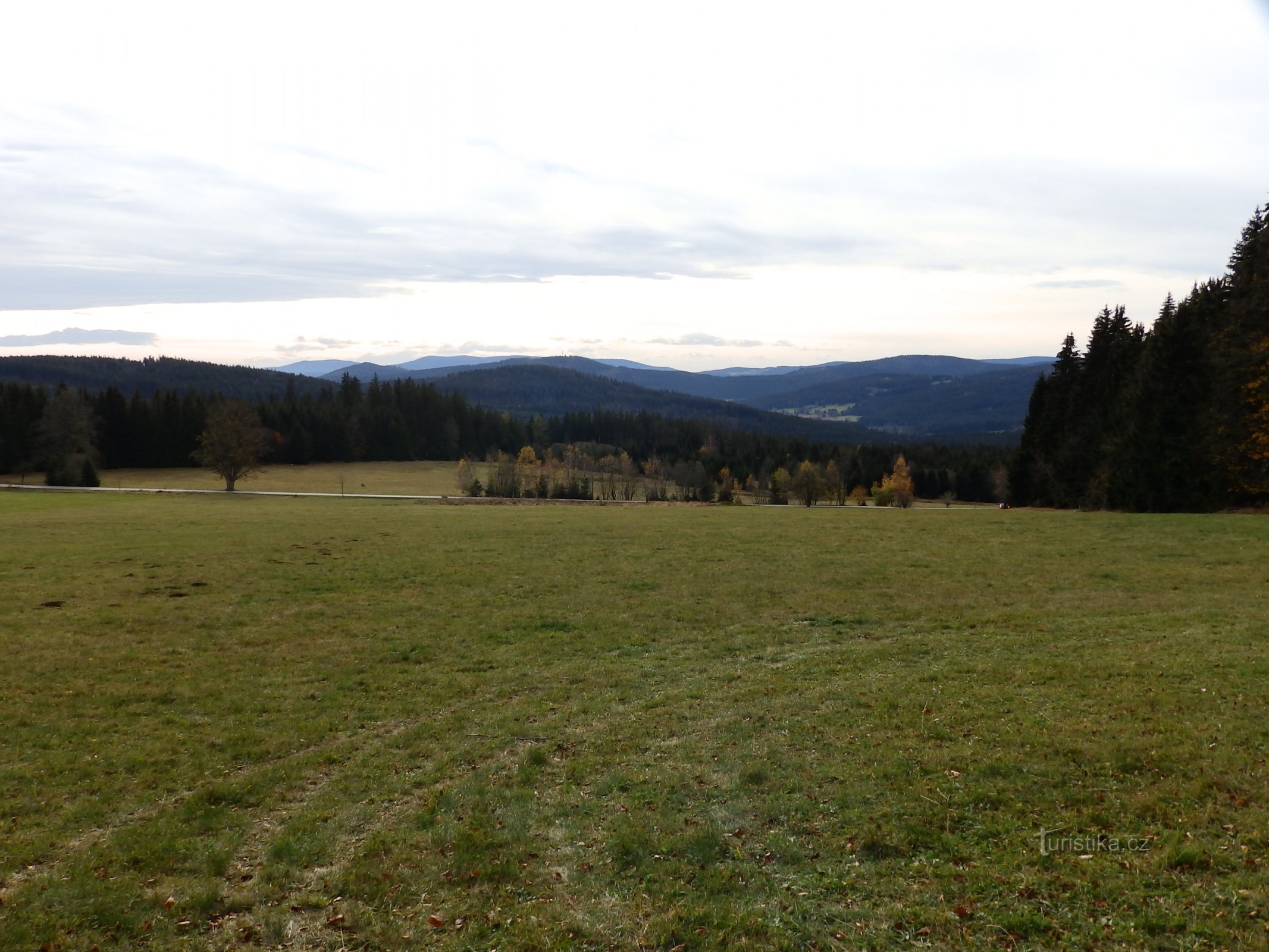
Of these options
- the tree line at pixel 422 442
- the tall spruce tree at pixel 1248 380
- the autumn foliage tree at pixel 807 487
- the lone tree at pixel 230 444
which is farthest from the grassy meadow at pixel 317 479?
the tall spruce tree at pixel 1248 380

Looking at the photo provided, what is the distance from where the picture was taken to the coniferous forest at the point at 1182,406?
126 feet

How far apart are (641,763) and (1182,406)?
47888 millimetres

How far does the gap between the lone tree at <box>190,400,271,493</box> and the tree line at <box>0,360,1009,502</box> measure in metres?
2.11

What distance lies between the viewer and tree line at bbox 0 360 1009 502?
97.6 meters

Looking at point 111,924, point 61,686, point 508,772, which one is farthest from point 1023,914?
point 61,686

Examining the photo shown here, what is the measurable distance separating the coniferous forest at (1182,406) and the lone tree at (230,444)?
75697 millimetres

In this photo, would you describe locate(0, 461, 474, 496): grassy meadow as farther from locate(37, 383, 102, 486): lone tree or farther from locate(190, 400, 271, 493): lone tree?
locate(190, 400, 271, 493): lone tree

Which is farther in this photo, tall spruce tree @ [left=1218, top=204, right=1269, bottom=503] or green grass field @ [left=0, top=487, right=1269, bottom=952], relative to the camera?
tall spruce tree @ [left=1218, top=204, right=1269, bottom=503]

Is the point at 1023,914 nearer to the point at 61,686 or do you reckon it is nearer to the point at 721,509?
the point at 61,686

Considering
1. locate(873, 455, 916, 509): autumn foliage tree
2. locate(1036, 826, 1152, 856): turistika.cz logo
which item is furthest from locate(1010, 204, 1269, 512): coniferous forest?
locate(1036, 826, 1152, 856): turistika.cz logo

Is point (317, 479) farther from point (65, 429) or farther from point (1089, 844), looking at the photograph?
point (1089, 844)

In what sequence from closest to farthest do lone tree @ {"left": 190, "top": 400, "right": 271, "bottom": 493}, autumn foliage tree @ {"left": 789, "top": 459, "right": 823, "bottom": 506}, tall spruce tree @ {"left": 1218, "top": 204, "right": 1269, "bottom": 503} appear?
tall spruce tree @ {"left": 1218, "top": 204, "right": 1269, "bottom": 503} < lone tree @ {"left": 190, "top": 400, "right": 271, "bottom": 493} < autumn foliage tree @ {"left": 789, "top": 459, "right": 823, "bottom": 506}

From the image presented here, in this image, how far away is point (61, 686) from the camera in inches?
571

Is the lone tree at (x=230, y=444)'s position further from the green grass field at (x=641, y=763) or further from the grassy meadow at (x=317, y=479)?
the green grass field at (x=641, y=763)
